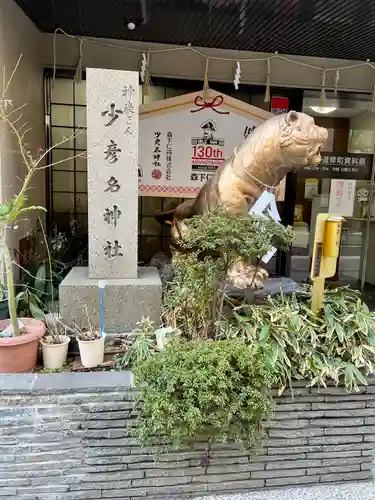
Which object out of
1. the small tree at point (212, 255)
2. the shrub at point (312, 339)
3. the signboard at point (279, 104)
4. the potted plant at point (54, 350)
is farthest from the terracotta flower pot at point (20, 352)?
the signboard at point (279, 104)

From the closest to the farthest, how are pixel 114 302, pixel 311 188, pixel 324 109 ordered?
pixel 114 302 → pixel 324 109 → pixel 311 188

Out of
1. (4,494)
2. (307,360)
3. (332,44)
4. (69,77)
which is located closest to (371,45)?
(332,44)

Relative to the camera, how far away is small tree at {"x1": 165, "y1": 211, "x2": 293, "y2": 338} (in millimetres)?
2781

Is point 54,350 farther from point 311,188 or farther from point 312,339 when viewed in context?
point 311,188

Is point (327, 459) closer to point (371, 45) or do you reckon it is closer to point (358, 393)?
point (358, 393)

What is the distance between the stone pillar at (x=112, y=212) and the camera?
3.39 meters

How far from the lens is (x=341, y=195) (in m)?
7.08

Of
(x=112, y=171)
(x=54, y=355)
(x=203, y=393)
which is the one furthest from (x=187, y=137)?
(x=203, y=393)

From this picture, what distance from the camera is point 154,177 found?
19.2 ft

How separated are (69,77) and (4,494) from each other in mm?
5469

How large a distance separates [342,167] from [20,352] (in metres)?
6.28

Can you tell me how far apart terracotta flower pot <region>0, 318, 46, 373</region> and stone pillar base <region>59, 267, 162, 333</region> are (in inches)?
15.6

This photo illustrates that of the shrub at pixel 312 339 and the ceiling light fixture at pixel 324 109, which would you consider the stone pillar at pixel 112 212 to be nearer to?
the shrub at pixel 312 339

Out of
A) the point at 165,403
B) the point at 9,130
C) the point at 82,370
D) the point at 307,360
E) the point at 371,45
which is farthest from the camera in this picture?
the point at 371,45
